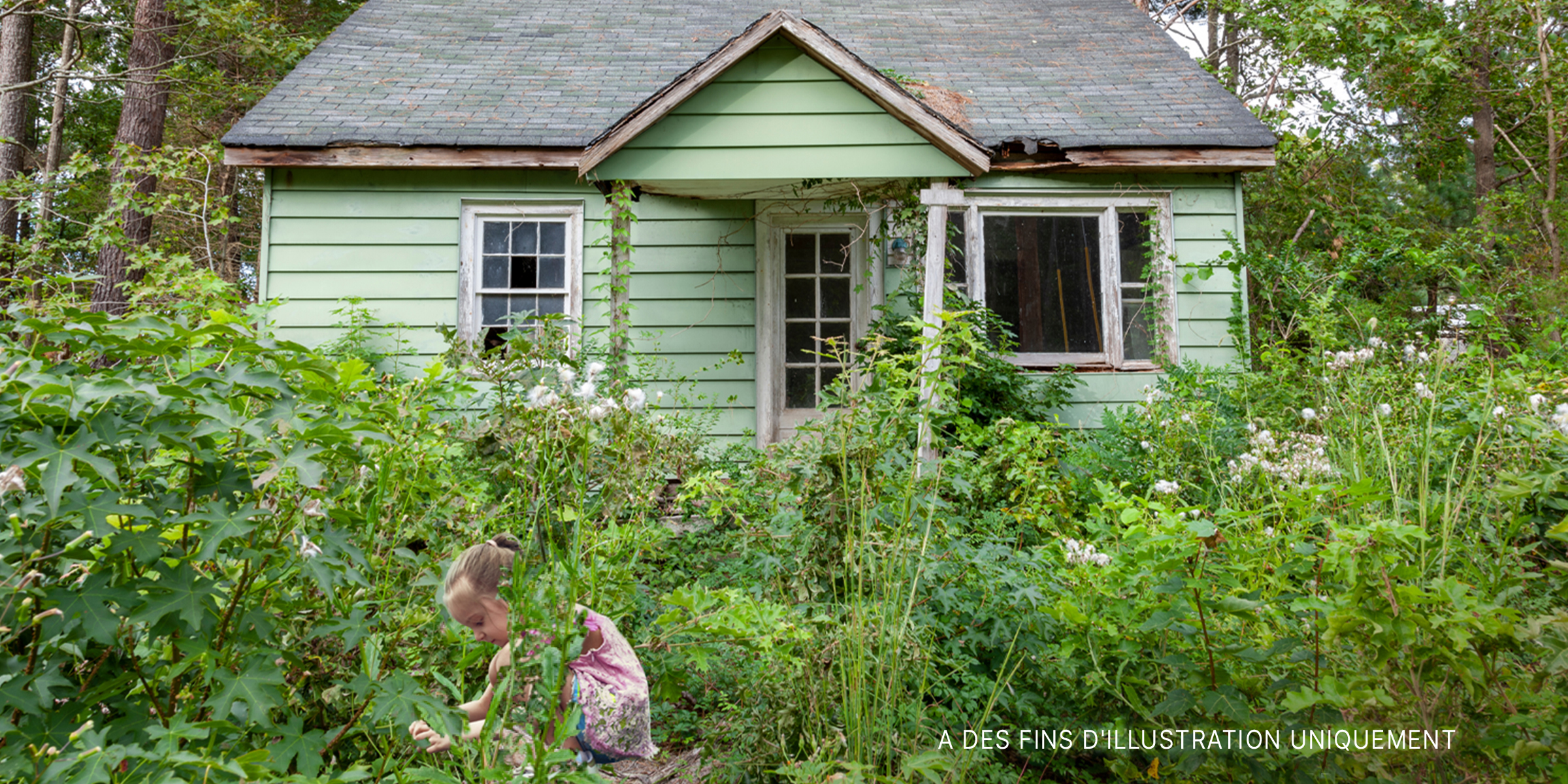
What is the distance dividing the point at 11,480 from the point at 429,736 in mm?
876

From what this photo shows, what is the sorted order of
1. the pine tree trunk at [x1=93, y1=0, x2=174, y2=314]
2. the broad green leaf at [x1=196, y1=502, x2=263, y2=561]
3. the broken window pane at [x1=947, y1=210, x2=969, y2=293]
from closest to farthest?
the broad green leaf at [x1=196, y1=502, x2=263, y2=561] → the broken window pane at [x1=947, y1=210, x2=969, y2=293] → the pine tree trunk at [x1=93, y1=0, x2=174, y2=314]

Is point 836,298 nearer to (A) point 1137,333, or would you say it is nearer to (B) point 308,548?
(A) point 1137,333

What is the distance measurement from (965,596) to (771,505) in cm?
71

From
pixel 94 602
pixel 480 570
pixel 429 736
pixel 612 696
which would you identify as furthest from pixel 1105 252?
pixel 94 602

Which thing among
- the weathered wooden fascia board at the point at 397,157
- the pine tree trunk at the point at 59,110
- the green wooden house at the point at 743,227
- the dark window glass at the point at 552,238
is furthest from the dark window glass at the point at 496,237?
the pine tree trunk at the point at 59,110

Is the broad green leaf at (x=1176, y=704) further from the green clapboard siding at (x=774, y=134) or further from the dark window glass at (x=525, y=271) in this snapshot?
the dark window glass at (x=525, y=271)

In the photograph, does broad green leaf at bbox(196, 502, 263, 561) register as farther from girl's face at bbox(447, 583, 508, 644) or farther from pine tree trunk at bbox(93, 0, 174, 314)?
pine tree trunk at bbox(93, 0, 174, 314)

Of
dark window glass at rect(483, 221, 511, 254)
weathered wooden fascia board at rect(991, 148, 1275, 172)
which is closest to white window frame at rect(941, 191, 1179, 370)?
weathered wooden fascia board at rect(991, 148, 1275, 172)

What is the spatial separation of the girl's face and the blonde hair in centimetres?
1

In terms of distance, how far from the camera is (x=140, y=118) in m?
10.2

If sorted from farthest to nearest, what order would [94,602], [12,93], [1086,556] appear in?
[12,93], [1086,556], [94,602]

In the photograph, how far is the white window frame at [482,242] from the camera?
6898 millimetres

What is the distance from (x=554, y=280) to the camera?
23.1 ft

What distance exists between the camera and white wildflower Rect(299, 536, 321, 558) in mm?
1464
